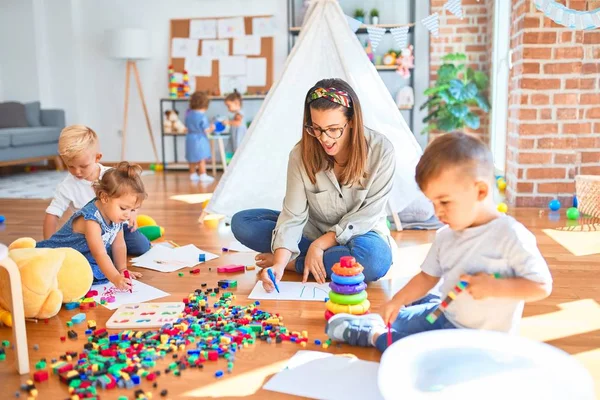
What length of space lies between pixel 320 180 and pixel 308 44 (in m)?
1.16

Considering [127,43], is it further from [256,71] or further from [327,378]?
[327,378]

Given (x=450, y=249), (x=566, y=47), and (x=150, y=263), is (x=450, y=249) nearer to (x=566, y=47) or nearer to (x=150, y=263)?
(x=150, y=263)

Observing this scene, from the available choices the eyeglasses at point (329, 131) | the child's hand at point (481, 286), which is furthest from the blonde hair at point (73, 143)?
the child's hand at point (481, 286)

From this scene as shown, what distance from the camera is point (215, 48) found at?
6.17 m

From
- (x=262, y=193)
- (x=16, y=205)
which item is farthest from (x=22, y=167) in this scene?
(x=262, y=193)

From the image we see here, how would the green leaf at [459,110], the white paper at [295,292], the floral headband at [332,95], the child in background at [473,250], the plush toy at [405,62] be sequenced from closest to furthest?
the child in background at [473,250]
the floral headband at [332,95]
the white paper at [295,292]
the green leaf at [459,110]
the plush toy at [405,62]

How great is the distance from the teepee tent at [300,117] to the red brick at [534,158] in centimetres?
96

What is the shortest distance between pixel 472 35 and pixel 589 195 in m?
2.69

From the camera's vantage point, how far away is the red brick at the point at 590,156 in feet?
11.8

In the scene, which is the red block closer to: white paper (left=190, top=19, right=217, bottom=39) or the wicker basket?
the wicker basket

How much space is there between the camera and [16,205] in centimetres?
402

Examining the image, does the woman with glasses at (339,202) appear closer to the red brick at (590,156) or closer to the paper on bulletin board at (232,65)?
the red brick at (590,156)

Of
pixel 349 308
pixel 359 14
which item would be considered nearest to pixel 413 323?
pixel 349 308

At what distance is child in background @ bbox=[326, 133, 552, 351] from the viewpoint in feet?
4.04
